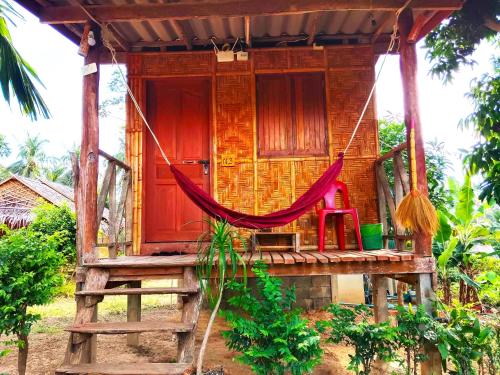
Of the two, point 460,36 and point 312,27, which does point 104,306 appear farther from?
point 460,36

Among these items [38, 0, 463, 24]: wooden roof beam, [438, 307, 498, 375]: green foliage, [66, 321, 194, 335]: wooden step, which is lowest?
[438, 307, 498, 375]: green foliage

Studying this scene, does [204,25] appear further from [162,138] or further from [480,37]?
[480,37]

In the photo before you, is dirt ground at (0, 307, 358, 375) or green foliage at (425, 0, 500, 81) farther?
green foliage at (425, 0, 500, 81)

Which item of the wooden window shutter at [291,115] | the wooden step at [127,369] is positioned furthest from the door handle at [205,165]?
the wooden step at [127,369]

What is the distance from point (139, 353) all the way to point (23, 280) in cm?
168

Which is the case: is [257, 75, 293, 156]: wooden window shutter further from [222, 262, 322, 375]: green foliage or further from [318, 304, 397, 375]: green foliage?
[318, 304, 397, 375]: green foliage

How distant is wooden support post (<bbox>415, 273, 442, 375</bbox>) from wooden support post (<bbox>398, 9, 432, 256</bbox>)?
212 mm

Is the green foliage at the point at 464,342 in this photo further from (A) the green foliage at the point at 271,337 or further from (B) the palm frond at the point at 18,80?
(B) the palm frond at the point at 18,80

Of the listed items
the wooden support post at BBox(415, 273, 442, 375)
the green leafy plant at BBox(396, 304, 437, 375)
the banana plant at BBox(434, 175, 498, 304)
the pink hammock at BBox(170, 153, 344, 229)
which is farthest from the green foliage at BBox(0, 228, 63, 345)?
the banana plant at BBox(434, 175, 498, 304)

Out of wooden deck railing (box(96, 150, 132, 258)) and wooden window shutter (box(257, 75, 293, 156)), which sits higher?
wooden window shutter (box(257, 75, 293, 156))

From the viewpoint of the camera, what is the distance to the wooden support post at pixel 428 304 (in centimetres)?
280

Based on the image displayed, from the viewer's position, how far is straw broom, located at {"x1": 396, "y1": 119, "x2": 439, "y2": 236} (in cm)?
281

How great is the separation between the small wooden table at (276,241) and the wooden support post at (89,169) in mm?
1538

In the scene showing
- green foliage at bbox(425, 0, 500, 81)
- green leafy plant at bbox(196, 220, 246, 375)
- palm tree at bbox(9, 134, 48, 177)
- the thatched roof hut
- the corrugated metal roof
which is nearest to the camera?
green leafy plant at bbox(196, 220, 246, 375)
